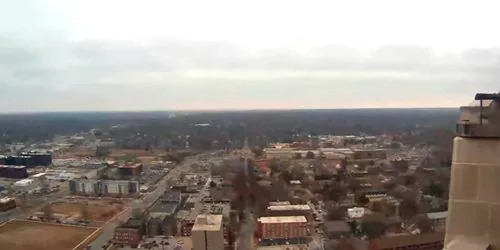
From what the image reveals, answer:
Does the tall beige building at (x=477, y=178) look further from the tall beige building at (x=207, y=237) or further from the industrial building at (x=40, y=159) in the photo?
the industrial building at (x=40, y=159)

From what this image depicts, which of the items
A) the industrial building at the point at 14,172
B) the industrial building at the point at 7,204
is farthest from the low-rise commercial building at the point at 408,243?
the industrial building at the point at 14,172

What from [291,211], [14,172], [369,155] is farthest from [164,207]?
[369,155]

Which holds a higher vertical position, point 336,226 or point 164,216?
point 336,226

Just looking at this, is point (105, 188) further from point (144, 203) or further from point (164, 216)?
point (164, 216)

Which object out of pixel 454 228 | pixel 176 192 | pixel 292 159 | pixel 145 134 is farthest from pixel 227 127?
pixel 454 228

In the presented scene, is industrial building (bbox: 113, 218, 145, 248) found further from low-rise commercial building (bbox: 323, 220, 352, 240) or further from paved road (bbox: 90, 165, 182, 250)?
low-rise commercial building (bbox: 323, 220, 352, 240)
